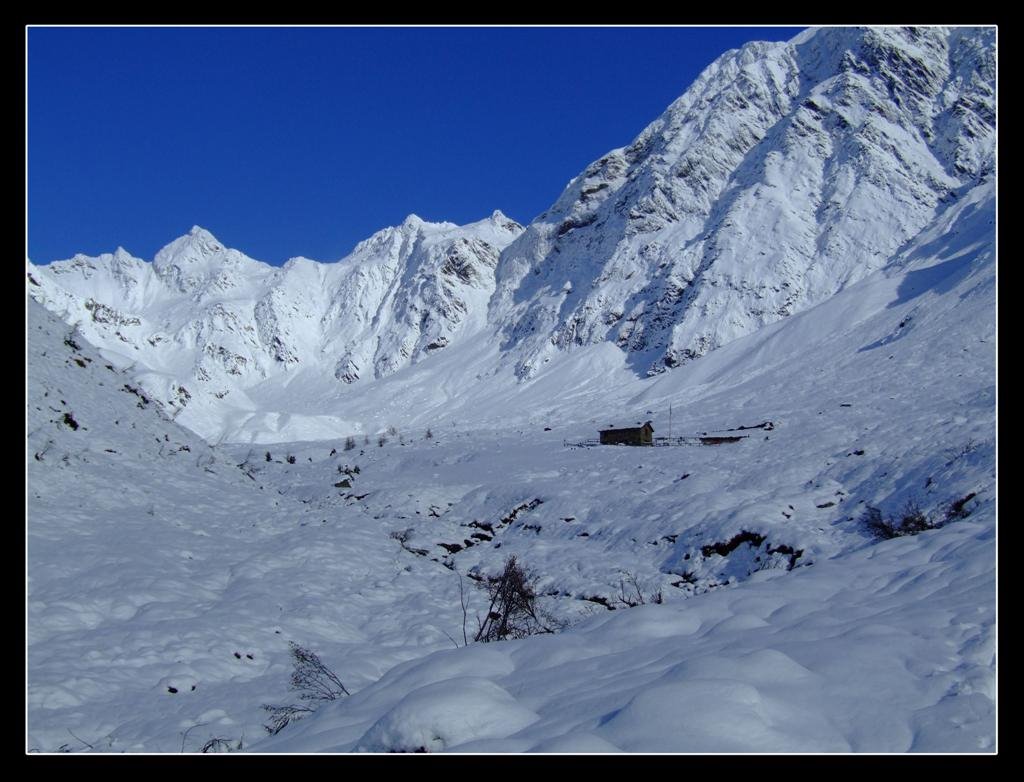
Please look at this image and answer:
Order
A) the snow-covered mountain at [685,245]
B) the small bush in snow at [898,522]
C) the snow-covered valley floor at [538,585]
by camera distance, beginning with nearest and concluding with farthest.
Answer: the snow-covered valley floor at [538,585] → the small bush in snow at [898,522] → the snow-covered mountain at [685,245]

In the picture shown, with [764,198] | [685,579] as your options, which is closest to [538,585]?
[685,579]

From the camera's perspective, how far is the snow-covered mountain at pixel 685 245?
10556 centimetres

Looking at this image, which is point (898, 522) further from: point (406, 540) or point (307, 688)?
point (307, 688)

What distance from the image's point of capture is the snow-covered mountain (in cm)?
10556

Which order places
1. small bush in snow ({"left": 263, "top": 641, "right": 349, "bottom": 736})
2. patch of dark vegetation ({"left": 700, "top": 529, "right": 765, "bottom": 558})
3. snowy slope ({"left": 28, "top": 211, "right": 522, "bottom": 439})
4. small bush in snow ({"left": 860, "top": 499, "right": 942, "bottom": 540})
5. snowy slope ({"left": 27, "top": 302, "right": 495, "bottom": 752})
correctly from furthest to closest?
snowy slope ({"left": 28, "top": 211, "right": 522, "bottom": 439})
patch of dark vegetation ({"left": 700, "top": 529, "right": 765, "bottom": 558})
small bush in snow ({"left": 860, "top": 499, "right": 942, "bottom": 540})
snowy slope ({"left": 27, "top": 302, "right": 495, "bottom": 752})
small bush in snow ({"left": 263, "top": 641, "right": 349, "bottom": 736})

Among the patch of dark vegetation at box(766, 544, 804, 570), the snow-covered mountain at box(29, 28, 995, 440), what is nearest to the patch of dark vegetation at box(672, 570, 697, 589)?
the patch of dark vegetation at box(766, 544, 804, 570)

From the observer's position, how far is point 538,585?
53.0ft

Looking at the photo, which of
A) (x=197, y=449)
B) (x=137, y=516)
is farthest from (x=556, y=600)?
(x=197, y=449)

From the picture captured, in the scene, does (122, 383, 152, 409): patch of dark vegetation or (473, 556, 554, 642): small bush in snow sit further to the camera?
(122, 383, 152, 409): patch of dark vegetation

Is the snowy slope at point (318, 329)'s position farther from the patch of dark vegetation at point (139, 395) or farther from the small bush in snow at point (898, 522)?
the small bush in snow at point (898, 522)

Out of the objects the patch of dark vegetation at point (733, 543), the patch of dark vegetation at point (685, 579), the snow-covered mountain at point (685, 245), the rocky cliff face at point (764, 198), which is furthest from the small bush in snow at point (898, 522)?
the rocky cliff face at point (764, 198)

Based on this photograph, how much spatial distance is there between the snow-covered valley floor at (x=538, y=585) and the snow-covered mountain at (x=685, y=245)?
56414 millimetres

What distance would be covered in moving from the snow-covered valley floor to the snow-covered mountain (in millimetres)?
56414

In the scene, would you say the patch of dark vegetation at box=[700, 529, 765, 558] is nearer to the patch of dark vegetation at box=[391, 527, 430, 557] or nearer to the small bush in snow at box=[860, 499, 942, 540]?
the small bush in snow at box=[860, 499, 942, 540]
